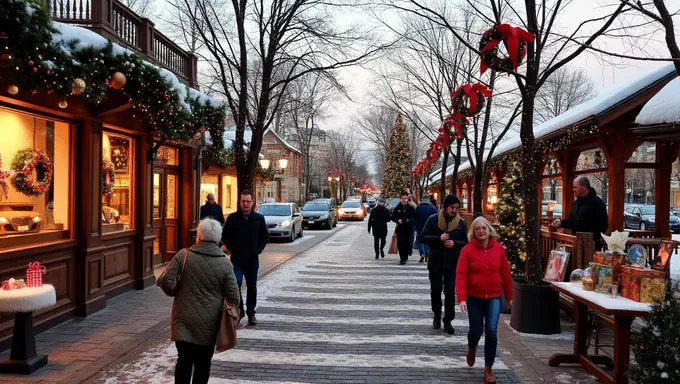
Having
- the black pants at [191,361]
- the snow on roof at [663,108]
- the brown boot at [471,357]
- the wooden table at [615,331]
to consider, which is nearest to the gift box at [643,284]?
the wooden table at [615,331]

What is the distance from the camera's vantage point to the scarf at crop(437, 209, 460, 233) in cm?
705

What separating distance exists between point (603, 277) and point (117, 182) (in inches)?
318

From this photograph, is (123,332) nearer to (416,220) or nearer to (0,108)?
(0,108)

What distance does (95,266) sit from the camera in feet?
27.0

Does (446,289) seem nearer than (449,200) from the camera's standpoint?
No

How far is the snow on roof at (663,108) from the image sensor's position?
8.32 m

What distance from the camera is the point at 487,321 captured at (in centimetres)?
527

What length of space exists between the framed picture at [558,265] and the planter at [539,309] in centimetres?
16

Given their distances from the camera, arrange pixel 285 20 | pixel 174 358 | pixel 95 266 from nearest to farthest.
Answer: pixel 174 358 < pixel 95 266 < pixel 285 20

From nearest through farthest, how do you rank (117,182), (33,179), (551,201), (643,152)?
(33,179) → (117,182) → (551,201) → (643,152)

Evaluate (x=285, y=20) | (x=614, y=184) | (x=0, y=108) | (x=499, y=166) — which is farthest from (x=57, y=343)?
(x=499, y=166)

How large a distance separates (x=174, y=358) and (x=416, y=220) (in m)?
8.35

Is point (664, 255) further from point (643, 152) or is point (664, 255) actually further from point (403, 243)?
point (643, 152)

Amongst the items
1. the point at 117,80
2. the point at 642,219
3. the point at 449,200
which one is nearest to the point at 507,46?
the point at 449,200
